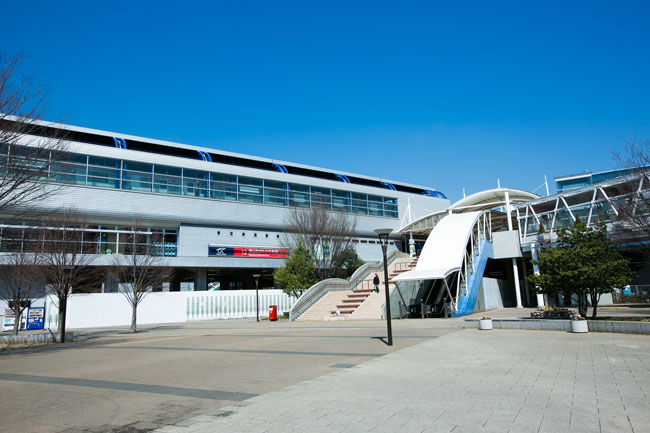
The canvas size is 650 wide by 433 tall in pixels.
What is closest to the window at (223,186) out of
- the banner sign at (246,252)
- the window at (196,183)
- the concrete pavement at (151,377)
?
the window at (196,183)

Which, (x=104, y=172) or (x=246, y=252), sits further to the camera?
(x=246, y=252)

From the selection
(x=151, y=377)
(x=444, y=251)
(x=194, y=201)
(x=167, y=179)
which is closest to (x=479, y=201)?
(x=444, y=251)

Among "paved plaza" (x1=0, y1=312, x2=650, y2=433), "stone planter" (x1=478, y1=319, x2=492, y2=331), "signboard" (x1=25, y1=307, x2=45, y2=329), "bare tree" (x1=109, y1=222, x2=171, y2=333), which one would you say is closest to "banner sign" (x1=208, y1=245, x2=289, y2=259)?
"bare tree" (x1=109, y1=222, x2=171, y2=333)

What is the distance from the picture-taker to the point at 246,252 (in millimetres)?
45156

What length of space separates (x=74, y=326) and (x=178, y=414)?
30571mm

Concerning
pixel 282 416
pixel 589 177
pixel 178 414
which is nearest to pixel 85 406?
pixel 178 414

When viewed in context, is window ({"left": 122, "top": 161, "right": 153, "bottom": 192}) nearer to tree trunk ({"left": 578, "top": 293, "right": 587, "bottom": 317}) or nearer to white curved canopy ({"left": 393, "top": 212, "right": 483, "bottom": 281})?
white curved canopy ({"left": 393, "top": 212, "right": 483, "bottom": 281})

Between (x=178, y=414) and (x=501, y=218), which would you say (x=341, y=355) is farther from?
(x=501, y=218)

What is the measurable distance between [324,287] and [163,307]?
13.5m

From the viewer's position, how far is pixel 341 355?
1092cm

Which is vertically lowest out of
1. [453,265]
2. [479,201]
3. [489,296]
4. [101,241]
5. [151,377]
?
[151,377]

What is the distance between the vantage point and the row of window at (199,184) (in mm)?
38656

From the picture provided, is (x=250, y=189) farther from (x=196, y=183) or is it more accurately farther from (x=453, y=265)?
(x=453, y=265)

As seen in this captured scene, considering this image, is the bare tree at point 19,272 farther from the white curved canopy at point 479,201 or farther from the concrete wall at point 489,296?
the white curved canopy at point 479,201
